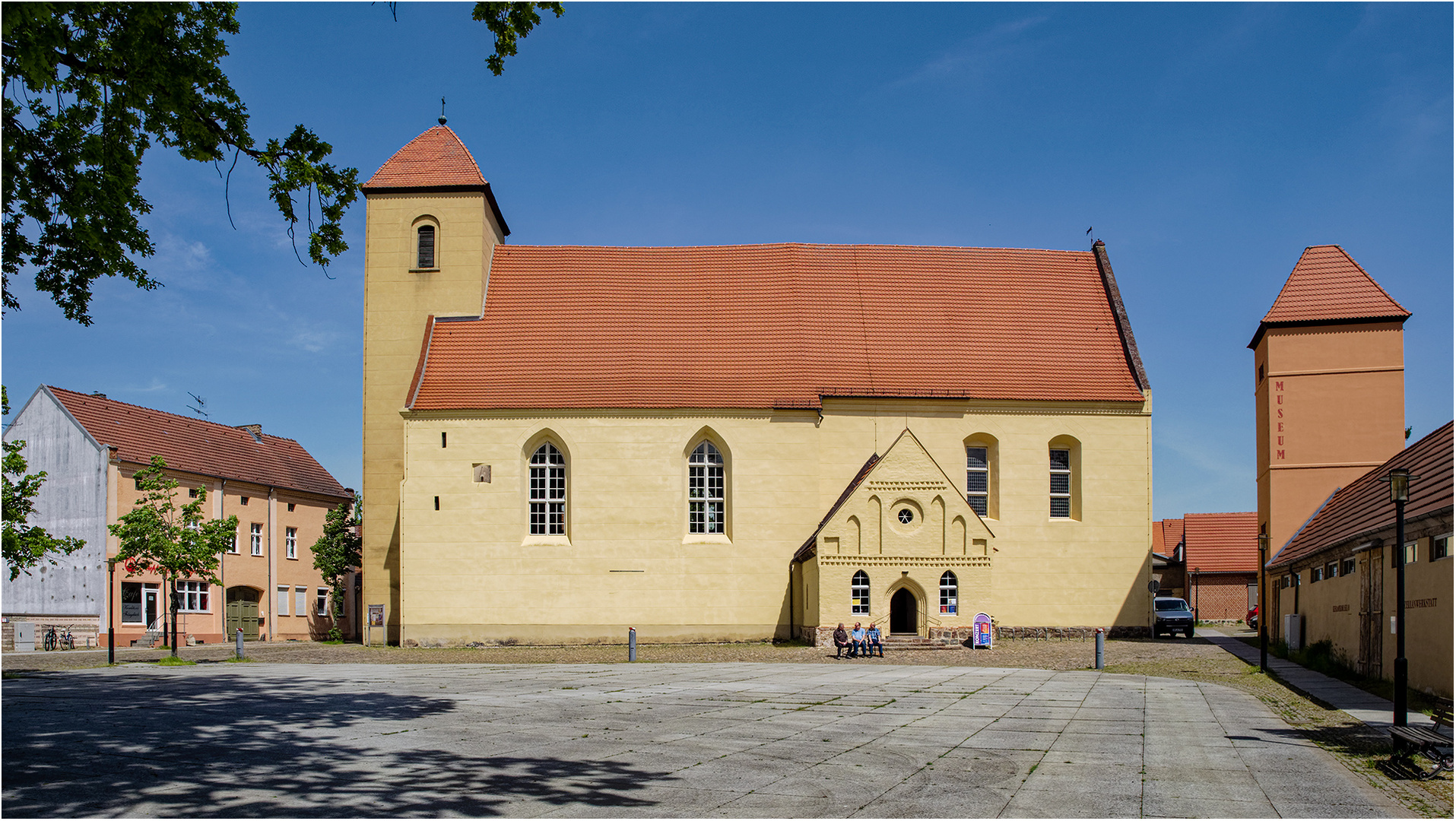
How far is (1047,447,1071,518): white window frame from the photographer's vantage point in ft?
111

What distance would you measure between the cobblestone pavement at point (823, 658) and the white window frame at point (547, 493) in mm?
3633

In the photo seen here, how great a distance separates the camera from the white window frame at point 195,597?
40.3m

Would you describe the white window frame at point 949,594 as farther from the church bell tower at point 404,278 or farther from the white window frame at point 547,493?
the church bell tower at point 404,278

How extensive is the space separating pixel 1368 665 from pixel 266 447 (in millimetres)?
45147

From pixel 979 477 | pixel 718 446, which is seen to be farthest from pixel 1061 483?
pixel 718 446

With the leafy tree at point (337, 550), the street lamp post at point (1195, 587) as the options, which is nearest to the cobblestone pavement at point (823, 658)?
the leafy tree at point (337, 550)

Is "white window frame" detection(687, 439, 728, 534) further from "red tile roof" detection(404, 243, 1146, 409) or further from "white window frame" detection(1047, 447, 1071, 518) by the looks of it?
"white window frame" detection(1047, 447, 1071, 518)

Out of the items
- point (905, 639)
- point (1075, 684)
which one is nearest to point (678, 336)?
point (905, 639)

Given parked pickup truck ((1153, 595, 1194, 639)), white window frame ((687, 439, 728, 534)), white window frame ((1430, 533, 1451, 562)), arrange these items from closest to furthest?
white window frame ((1430, 533, 1451, 562)) → white window frame ((687, 439, 728, 534)) → parked pickup truck ((1153, 595, 1194, 639))

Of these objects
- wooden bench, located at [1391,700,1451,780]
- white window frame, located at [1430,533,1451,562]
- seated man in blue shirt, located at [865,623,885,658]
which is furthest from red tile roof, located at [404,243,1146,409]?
wooden bench, located at [1391,700,1451,780]

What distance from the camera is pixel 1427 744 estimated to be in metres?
10.4

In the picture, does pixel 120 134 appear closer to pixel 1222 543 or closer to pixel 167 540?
pixel 167 540

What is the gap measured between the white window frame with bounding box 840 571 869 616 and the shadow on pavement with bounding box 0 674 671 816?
16594mm

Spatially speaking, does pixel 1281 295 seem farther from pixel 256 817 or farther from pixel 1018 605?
pixel 256 817
